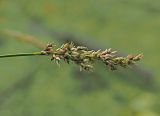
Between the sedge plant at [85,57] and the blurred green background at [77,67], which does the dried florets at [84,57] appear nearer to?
the sedge plant at [85,57]

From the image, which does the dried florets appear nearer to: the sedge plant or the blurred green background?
the sedge plant

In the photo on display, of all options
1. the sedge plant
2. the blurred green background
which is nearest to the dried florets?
the sedge plant

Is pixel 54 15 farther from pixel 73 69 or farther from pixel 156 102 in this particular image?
pixel 156 102

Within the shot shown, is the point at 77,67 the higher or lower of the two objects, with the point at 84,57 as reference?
higher

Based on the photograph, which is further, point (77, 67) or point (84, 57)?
point (77, 67)

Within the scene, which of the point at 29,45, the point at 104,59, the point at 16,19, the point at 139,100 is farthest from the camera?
the point at 16,19

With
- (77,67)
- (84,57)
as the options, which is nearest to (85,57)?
(84,57)

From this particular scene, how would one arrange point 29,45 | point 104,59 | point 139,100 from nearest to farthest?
point 104,59, point 139,100, point 29,45

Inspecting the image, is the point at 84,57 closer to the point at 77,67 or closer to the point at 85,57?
the point at 85,57

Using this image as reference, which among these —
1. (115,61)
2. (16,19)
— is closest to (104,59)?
(115,61)
